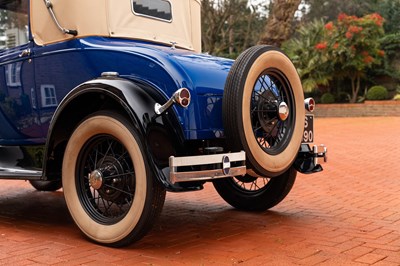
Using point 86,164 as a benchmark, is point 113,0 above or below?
above

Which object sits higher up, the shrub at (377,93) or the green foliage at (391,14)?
the green foliage at (391,14)

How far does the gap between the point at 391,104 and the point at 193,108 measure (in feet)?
59.8

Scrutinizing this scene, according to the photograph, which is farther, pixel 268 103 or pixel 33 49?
pixel 33 49

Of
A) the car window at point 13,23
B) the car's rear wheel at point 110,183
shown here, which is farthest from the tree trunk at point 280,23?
the car's rear wheel at point 110,183

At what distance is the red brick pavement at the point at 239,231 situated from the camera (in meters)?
3.41

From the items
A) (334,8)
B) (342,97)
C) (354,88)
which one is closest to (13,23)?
(354,88)

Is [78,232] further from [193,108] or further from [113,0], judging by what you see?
[113,0]

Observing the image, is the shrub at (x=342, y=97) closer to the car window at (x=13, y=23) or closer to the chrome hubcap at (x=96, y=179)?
the car window at (x=13, y=23)

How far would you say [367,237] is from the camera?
385 cm

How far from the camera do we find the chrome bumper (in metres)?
3.28

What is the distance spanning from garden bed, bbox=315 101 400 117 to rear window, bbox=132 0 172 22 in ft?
55.7

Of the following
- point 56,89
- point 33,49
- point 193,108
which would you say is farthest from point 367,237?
point 33,49

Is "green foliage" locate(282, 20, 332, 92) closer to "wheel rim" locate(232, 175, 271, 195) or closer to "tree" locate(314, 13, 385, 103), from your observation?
"tree" locate(314, 13, 385, 103)

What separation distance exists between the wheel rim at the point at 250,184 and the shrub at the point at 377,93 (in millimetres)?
17960
